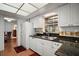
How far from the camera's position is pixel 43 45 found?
78.4 inches

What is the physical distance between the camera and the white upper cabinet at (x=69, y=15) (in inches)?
61.4

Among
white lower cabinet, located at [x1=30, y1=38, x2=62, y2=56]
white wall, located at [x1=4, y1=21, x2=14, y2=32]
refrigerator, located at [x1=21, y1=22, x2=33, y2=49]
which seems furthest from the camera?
refrigerator, located at [x1=21, y1=22, x2=33, y2=49]

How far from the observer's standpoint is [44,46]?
1.95 metres

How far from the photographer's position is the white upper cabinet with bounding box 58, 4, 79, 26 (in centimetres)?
156

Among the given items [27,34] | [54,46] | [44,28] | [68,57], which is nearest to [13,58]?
[68,57]

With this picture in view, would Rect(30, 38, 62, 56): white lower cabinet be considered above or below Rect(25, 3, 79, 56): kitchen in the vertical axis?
below

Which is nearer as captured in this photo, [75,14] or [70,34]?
[75,14]

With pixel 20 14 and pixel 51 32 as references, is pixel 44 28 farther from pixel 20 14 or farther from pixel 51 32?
pixel 20 14

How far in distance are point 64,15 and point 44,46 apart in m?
0.95

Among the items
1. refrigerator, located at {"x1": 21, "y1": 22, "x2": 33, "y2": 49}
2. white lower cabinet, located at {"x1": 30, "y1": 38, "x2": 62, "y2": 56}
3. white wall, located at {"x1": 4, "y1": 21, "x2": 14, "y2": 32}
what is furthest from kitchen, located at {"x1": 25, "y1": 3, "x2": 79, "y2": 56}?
white wall, located at {"x1": 4, "y1": 21, "x2": 14, "y2": 32}

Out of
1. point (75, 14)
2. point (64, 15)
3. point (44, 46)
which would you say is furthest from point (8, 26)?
point (75, 14)

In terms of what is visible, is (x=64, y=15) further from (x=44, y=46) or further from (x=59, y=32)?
(x=44, y=46)

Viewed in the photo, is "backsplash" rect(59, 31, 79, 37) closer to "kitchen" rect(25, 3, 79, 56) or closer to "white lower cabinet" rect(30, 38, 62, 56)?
"kitchen" rect(25, 3, 79, 56)

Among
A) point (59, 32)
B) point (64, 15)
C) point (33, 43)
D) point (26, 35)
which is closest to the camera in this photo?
point (64, 15)
